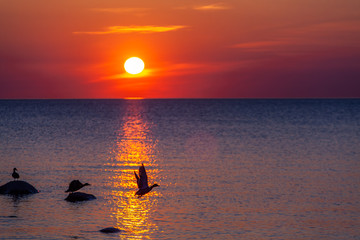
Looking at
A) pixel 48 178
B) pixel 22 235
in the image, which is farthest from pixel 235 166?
pixel 22 235

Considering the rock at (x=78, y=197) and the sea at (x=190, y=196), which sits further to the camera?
the rock at (x=78, y=197)

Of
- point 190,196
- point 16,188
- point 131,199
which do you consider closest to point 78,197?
point 131,199

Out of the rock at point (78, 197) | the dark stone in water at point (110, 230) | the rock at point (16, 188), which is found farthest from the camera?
the rock at point (16, 188)

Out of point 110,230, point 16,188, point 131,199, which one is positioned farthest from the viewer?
point 16,188

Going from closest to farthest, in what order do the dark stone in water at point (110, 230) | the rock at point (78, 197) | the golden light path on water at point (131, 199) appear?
the dark stone in water at point (110, 230), the golden light path on water at point (131, 199), the rock at point (78, 197)

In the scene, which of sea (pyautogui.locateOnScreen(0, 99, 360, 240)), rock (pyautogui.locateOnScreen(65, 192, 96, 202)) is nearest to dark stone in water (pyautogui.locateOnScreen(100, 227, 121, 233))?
sea (pyautogui.locateOnScreen(0, 99, 360, 240))

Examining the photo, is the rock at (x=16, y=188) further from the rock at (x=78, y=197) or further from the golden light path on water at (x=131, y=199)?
the golden light path on water at (x=131, y=199)

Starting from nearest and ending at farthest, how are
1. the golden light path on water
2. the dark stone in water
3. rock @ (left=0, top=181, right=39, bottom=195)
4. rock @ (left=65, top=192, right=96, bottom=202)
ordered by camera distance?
1. the dark stone in water
2. the golden light path on water
3. rock @ (left=65, top=192, right=96, bottom=202)
4. rock @ (left=0, top=181, right=39, bottom=195)

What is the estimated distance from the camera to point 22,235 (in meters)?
21.8

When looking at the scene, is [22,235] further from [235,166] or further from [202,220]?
[235,166]

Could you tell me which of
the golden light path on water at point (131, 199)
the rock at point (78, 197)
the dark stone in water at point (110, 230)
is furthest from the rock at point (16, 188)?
the dark stone in water at point (110, 230)

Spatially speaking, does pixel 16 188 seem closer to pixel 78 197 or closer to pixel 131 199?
pixel 78 197

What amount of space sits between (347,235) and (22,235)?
43.6 feet

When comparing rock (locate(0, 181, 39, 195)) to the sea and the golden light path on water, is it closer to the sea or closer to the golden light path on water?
the sea
